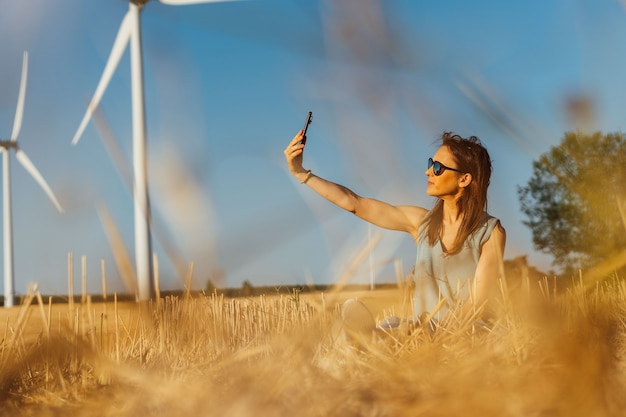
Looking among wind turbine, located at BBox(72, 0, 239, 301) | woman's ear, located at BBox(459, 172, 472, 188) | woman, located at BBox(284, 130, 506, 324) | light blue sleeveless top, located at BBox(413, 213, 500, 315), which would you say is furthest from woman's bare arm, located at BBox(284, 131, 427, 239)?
wind turbine, located at BBox(72, 0, 239, 301)

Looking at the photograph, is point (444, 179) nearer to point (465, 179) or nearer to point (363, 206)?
point (465, 179)

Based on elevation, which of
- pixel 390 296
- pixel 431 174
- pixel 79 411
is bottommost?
pixel 79 411

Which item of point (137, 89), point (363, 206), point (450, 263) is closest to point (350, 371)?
point (450, 263)

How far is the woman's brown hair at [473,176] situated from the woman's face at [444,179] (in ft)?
0.06

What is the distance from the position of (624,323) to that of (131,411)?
5.87 ft

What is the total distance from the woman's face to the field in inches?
26.1

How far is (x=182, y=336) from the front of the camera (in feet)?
6.59

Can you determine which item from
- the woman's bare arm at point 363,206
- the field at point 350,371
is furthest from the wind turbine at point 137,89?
the field at point 350,371

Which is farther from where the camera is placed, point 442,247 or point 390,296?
point 442,247

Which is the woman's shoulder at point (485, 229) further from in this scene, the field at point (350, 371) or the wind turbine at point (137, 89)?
the wind turbine at point (137, 89)

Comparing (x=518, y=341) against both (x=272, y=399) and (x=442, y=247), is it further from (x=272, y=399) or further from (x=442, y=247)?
(x=442, y=247)

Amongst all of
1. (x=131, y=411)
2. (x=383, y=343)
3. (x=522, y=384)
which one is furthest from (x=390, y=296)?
(x=131, y=411)

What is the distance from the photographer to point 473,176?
2523 mm

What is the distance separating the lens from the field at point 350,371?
1230 millimetres
